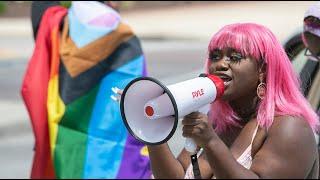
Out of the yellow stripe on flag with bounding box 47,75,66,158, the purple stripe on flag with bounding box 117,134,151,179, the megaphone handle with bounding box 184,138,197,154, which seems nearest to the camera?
the megaphone handle with bounding box 184,138,197,154

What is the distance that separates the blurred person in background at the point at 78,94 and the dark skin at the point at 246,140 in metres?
2.52

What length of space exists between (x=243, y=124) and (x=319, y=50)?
0.71 meters

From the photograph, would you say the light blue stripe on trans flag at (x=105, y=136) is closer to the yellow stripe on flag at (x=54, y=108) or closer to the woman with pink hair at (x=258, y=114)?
the yellow stripe on flag at (x=54, y=108)

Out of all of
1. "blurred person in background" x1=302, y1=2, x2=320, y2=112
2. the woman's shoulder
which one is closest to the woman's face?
the woman's shoulder

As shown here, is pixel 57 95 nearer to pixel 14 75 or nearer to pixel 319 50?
pixel 319 50

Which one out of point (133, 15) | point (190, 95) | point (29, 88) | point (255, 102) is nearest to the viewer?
point (190, 95)

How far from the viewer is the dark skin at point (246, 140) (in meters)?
1.69

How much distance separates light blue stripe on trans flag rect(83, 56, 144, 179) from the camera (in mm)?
4527

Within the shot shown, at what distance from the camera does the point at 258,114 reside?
1.88m

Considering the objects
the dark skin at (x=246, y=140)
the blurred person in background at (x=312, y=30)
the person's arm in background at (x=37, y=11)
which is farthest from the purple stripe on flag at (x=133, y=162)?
the dark skin at (x=246, y=140)

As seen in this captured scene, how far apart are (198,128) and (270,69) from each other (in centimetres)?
30

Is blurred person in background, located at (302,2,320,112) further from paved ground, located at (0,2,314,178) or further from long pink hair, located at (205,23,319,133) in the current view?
paved ground, located at (0,2,314,178)

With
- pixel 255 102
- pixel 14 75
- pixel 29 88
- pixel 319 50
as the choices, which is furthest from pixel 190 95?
pixel 14 75

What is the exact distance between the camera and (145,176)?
468cm
